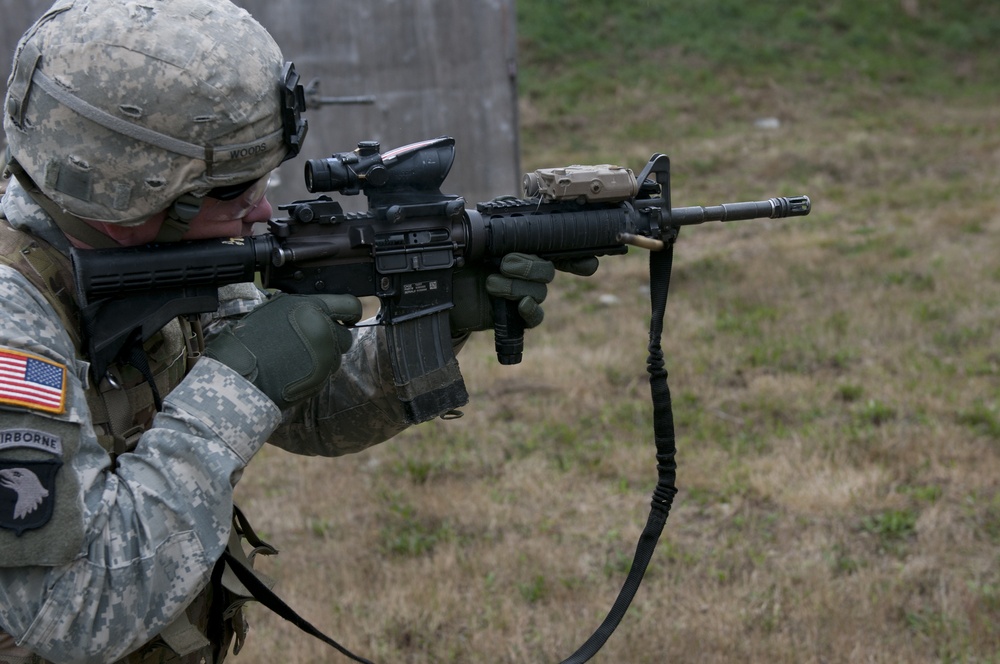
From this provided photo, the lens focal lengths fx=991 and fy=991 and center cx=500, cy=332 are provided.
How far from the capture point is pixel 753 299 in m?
7.83

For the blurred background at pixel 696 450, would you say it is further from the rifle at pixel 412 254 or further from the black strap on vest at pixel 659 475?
the rifle at pixel 412 254

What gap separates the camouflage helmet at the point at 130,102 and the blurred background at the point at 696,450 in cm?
231

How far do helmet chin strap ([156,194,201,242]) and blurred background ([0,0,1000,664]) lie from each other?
2.12 metres

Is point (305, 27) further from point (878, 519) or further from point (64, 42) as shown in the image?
point (64, 42)

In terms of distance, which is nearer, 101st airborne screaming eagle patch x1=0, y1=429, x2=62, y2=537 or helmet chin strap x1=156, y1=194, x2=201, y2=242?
101st airborne screaming eagle patch x1=0, y1=429, x2=62, y2=537

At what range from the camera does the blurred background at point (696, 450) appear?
3.88 metres

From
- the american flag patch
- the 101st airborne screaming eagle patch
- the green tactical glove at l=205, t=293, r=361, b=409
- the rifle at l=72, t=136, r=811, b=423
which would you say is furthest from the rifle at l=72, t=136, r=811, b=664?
the 101st airborne screaming eagle patch

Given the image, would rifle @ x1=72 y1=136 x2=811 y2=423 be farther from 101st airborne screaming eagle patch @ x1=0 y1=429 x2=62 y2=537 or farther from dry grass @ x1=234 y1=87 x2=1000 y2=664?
dry grass @ x1=234 y1=87 x2=1000 y2=664

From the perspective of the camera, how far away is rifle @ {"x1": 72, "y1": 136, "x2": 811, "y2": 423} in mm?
2117

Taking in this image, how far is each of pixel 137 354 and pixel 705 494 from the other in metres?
3.32

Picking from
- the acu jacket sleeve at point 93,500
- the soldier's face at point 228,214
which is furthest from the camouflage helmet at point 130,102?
the acu jacket sleeve at point 93,500

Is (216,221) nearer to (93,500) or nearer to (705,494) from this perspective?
(93,500)

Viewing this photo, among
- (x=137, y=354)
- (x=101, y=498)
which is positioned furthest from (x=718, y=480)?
(x=101, y=498)

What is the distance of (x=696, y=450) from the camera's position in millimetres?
5273
